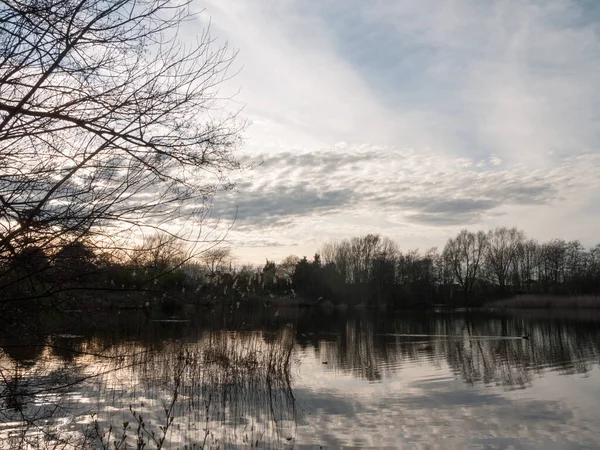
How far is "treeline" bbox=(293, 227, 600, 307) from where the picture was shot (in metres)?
71.1

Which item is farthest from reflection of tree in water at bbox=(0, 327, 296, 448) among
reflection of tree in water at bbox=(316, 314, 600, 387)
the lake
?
reflection of tree in water at bbox=(316, 314, 600, 387)

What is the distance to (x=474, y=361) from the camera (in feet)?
58.0

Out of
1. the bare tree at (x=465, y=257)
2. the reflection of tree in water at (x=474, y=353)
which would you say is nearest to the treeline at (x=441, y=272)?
the bare tree at (x=465, y=257)

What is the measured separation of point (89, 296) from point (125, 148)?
3.42ft

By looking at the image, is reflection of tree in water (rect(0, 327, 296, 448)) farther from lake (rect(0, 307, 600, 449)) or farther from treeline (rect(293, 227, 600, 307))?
treeline (rect(293, 227, 600, 307))

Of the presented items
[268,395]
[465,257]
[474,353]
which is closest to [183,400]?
[268,395]

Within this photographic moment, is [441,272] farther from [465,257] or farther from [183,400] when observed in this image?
[183,400]

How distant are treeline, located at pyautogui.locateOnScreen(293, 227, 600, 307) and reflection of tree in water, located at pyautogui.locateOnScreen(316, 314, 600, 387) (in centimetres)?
4140

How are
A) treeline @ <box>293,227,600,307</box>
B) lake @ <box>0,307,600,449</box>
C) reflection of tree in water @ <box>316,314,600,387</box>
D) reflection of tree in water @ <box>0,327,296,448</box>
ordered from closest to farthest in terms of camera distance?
lake @ <box>0,307,600,449</box>, reflection of tree in water @ <box>0,327,296,448</box>, reflection of tree in water @ <box>316,314,600,387</box>, treeline @ <box>293,227,600,307</box>

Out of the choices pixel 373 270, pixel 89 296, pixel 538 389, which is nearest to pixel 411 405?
pixel 538 389

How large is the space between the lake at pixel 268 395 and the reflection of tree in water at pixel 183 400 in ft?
0.11

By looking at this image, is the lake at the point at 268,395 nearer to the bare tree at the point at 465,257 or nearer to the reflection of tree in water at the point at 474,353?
the reflection of tree in water at the point at 474,353

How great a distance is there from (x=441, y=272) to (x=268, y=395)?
2925 inches

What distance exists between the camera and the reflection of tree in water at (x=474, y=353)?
51.3ft
